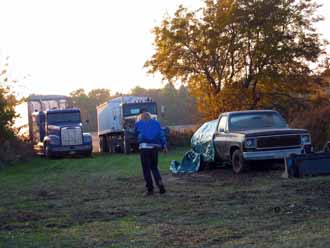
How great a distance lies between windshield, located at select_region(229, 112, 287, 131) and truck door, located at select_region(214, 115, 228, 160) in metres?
0.28

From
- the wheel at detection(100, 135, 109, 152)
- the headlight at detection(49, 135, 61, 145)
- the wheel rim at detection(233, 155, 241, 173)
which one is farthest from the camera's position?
the wheel at detection(100, 135, 109, 152)

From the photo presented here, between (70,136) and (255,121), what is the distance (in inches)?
718

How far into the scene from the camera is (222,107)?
41.6m

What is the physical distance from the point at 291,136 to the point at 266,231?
9657 mm

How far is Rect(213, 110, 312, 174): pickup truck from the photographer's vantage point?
1834 cm

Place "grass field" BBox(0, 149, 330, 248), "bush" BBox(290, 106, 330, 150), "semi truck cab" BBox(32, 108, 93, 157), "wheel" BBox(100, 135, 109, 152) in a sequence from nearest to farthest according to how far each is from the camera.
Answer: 1. "grass field" BBox(0, 149, 330, 248)
2. "bush" BBox(290, 106, 330, 150)
3. "semi truck cab" BBox(32, 108, 93, 157)
4. "wheel" BBox(100, 135, 109, 152)

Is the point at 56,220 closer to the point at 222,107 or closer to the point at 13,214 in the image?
the point at 13,214

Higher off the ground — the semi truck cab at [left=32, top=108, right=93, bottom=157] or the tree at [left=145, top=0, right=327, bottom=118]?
the tree at [left=145, top=0, right=327, bottom=118]

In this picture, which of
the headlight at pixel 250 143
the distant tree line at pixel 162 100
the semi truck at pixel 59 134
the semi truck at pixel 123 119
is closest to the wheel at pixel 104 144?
the semi truck at pixel 123 119

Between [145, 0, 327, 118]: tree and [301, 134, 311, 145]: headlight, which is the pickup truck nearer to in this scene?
[301, 134, 311, 145]: headlight

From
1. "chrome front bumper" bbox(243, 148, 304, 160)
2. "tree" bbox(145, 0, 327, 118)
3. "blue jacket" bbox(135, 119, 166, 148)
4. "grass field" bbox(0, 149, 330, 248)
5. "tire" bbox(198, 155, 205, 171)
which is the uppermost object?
"tree" bbox(145, 0, 327, 118)

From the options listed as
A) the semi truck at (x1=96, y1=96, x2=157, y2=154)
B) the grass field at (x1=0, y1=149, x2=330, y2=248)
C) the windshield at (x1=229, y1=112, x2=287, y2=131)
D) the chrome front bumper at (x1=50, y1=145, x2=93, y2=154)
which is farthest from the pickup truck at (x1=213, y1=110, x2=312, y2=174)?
the semi truck at (x1=96, y1=96, x2=157, y2=154)

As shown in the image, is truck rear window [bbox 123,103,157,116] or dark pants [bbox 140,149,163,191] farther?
truck rear window [bbox 123,103,157,116]

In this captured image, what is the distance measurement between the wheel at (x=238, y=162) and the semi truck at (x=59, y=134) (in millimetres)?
Result: 18416
